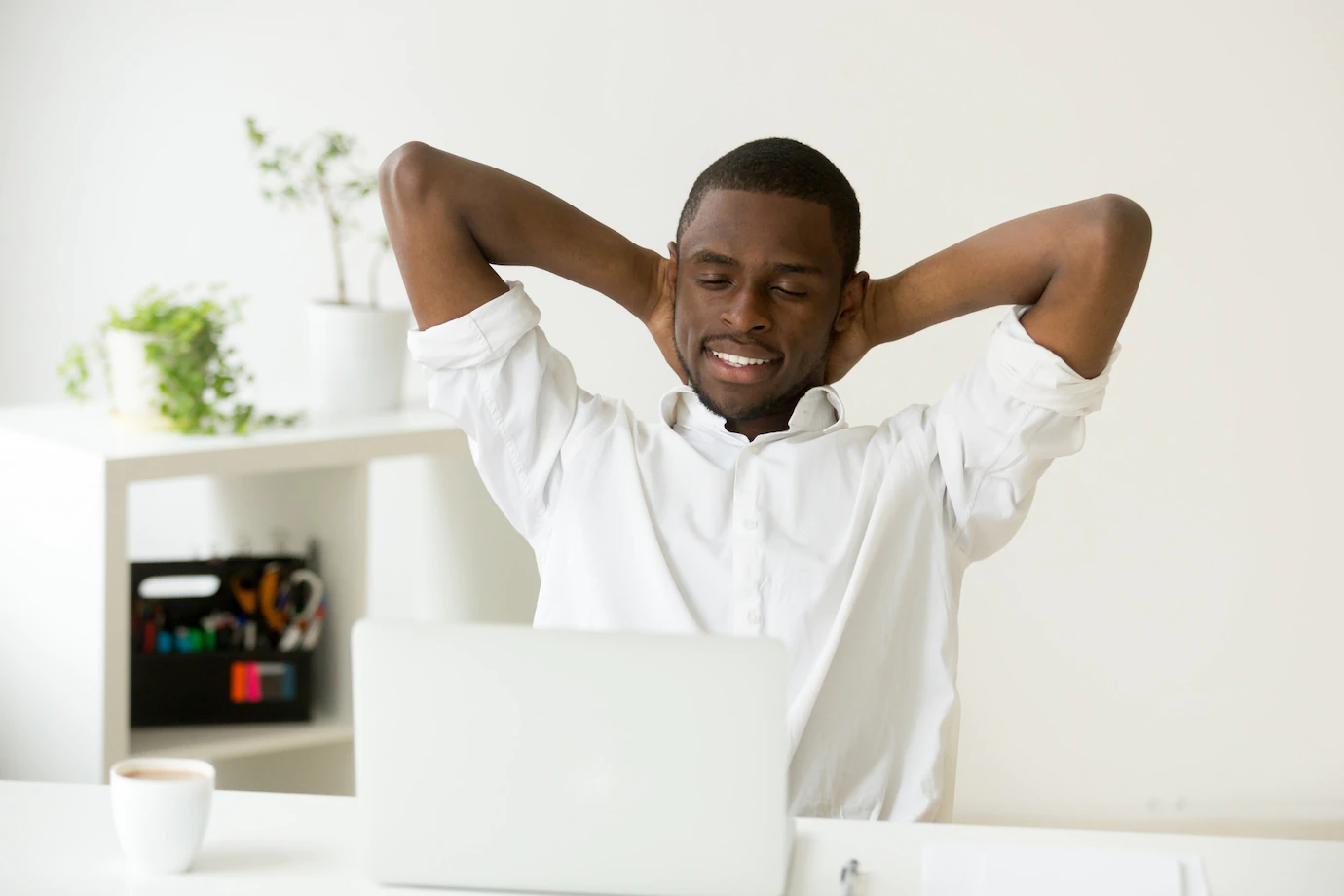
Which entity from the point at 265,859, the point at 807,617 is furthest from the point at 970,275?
the point at 265,859

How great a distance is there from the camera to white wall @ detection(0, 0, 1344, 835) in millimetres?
2980

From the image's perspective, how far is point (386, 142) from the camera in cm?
325

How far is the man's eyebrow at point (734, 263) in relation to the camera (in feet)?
4.98

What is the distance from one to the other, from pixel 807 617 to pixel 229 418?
1273 mm

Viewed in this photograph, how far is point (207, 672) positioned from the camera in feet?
7.97

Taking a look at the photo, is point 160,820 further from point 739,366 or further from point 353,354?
point 353,354

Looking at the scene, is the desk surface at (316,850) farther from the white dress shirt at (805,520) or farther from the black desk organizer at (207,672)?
the black desk organizer at (207,672)

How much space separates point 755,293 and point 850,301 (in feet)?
0.49

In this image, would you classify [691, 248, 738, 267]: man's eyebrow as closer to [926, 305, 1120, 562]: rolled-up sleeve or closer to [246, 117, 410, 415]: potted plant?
[926, 305, 1120, 562]: rolled-up sleeve

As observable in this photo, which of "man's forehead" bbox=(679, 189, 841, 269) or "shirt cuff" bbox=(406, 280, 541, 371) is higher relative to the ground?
"man's forehead" bbox=(679, 189, 841, 269)

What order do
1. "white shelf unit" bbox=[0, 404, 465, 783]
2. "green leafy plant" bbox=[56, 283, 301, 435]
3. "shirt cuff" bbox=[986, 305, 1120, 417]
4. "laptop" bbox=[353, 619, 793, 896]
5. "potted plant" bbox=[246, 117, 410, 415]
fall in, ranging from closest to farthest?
"laptop" bbox=[353, 619, 793, 896]
"shirt cuff" bbox=[986, 305, 1120, 417]
"white shelf unit" bbox=[0, 404, 465, 783]
"green leafy plant" bbox=[56, 283, 301, 435]
"potted plant" bbox=[246, 117, 410, 415]

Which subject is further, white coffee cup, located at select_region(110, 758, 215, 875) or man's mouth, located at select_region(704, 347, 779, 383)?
man's mouth, located at select_region(704, 347, 779, 383)

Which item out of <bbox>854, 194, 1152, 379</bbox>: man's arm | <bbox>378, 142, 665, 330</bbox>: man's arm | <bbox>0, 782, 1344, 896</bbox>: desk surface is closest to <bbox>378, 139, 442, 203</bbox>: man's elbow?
<bbox>378, 142, 665, 330</bbox>: man's arm

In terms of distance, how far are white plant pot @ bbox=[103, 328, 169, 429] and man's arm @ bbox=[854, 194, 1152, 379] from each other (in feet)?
4.52
